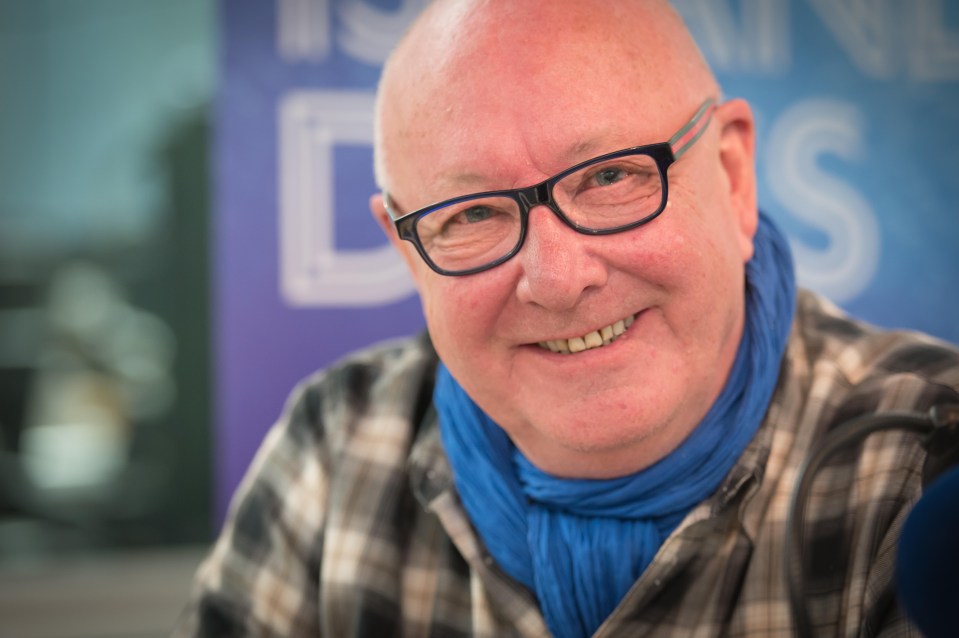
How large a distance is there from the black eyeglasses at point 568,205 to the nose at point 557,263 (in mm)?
13

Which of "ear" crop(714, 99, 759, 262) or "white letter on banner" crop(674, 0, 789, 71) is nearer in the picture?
"ear" crop(714, 99, 759, 262)

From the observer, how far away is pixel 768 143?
2402mm

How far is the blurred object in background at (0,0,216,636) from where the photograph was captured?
2.95 m

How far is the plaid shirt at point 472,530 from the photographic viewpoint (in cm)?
138

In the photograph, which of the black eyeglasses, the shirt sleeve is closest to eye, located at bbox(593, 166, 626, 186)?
the black eyeglasses

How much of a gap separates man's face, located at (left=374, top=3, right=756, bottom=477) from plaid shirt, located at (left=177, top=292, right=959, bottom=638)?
0.53 feet

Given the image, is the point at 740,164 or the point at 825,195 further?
the point at 825,195

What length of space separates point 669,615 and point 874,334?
1.88ft

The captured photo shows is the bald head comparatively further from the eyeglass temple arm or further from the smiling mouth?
the smiling mouth

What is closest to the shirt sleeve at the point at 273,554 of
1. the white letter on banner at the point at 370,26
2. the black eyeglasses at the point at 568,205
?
the black eyeglasses at the point at 568,205

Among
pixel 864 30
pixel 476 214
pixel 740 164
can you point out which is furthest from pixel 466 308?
pixel 864 30

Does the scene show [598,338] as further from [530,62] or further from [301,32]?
[301,32]

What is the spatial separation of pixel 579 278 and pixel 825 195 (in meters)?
1.33

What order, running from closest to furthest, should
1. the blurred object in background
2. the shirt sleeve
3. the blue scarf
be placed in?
the blue scarf
the shirt sleeve
the blurred object in background
